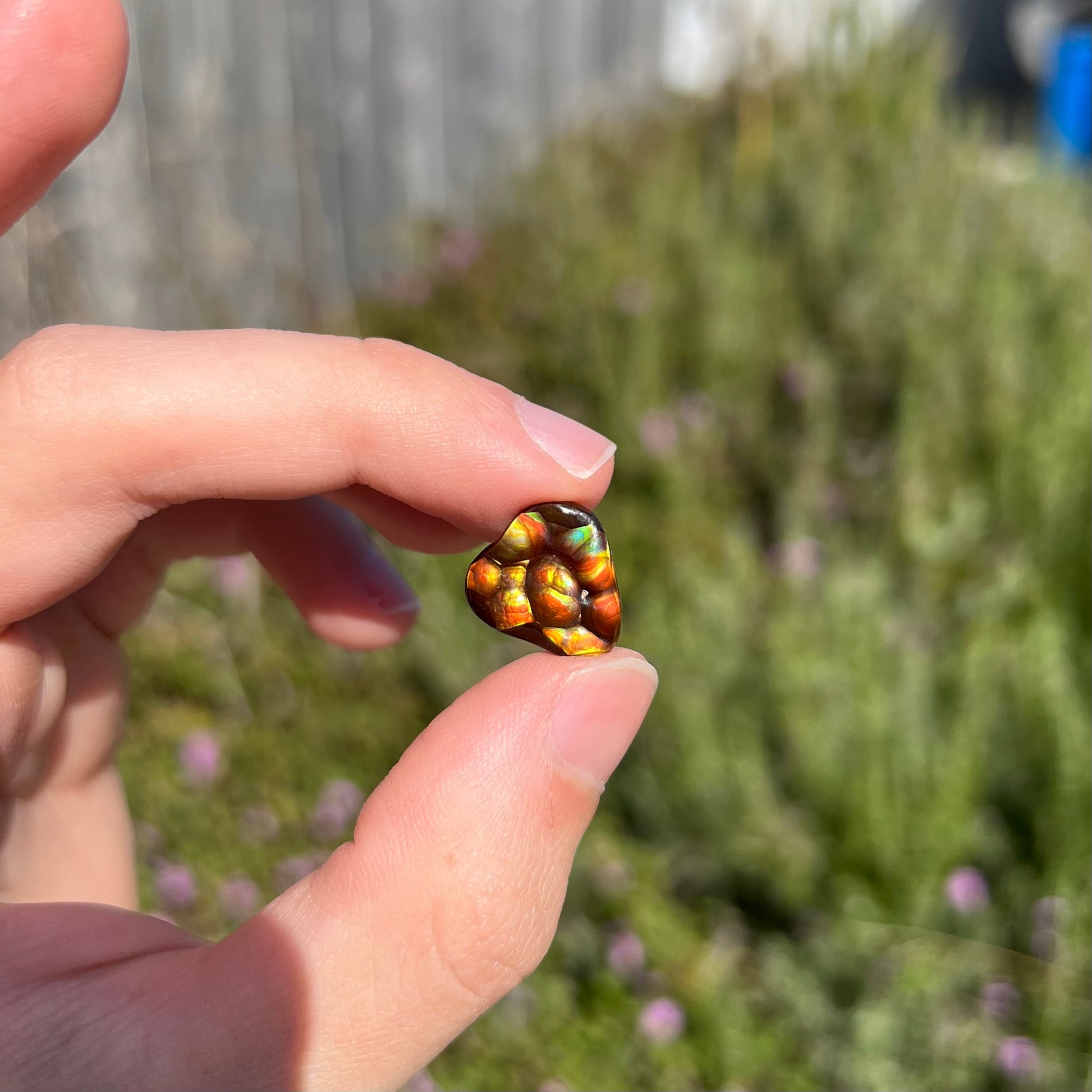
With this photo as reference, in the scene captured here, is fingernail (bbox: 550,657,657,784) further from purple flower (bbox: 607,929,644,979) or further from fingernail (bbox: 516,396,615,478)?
purple flower (bbox: 607,929,644,979)

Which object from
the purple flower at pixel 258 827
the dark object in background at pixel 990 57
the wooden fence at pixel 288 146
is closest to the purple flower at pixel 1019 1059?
the purple flower at pixel 258 827

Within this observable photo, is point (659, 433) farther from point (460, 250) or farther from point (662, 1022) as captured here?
point (662, 1022)

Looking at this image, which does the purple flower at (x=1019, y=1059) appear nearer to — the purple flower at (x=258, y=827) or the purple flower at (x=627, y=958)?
the purple flower at (x=627, y=958)

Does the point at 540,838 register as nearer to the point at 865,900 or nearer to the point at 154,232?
the point at 865,900

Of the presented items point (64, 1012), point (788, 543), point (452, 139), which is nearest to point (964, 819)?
point (788, 543)

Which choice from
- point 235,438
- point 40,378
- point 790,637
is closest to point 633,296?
point 790,637

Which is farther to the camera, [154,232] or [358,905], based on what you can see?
[154,232]

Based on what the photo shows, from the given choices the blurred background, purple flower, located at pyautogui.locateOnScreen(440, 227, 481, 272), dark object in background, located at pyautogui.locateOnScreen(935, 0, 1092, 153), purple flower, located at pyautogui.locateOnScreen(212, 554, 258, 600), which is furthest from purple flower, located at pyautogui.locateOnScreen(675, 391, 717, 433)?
dark object in background, located at pyautogui.locateOnScreen(935, 0, 1092, 153)
